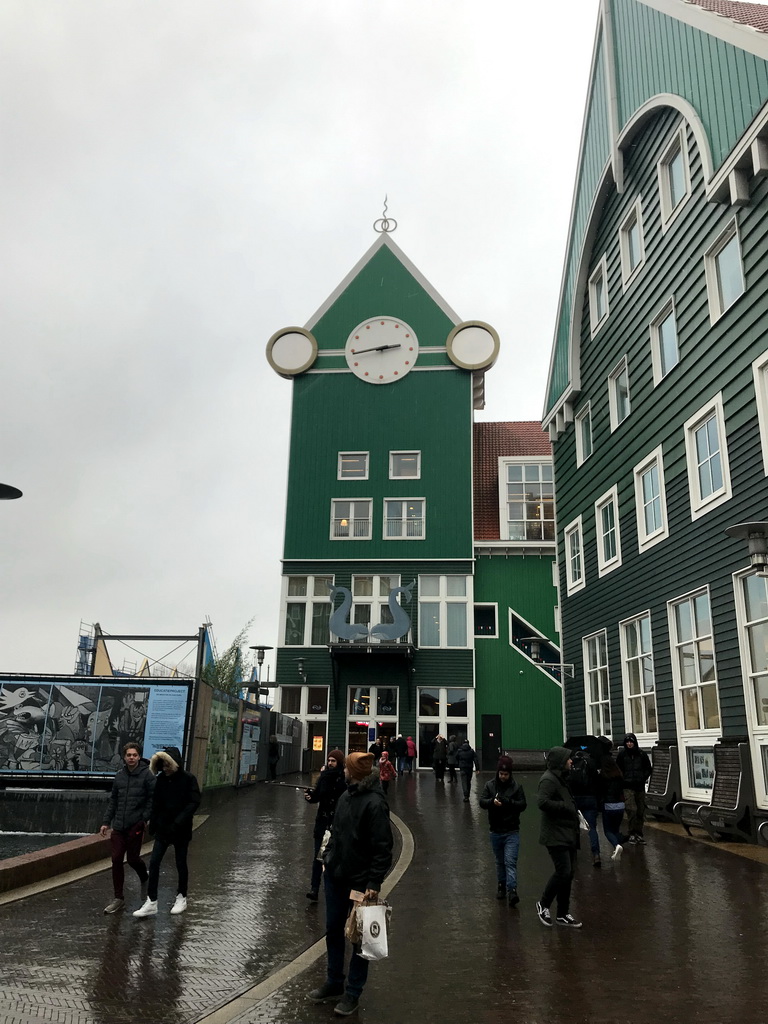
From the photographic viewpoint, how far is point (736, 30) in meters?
14.4

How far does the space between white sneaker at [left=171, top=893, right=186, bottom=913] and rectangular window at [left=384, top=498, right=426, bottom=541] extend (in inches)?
1111

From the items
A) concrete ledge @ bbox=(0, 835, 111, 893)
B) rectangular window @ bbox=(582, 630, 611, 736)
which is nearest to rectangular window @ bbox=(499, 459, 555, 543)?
rectangular window @ bbox=(582, 630, 611, 736)

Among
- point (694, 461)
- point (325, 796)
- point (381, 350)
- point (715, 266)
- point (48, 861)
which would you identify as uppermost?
point (381, 350)

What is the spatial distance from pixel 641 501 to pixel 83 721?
13.1m

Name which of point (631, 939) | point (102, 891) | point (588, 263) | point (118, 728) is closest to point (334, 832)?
point (631, 939)

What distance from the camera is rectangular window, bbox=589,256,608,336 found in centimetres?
2211

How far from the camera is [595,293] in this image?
23.1 meters

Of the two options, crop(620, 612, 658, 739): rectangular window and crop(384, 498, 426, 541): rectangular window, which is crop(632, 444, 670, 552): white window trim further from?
crop(384, 498, 426, 541): rectangular window

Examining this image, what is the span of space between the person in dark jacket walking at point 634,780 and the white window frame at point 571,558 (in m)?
9.78

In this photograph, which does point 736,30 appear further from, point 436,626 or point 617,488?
point 436,626

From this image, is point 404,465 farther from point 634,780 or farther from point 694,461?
→ point 634,780

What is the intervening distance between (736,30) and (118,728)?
57.4 ft

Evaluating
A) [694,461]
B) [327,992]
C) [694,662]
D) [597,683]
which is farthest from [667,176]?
[327,992]

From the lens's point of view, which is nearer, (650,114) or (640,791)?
(640,791)
